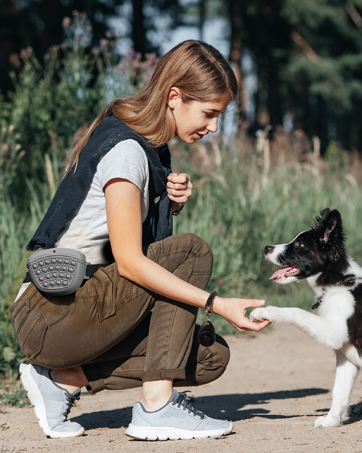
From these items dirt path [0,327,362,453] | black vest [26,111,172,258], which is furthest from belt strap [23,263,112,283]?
dirt path [0,327,362,453]

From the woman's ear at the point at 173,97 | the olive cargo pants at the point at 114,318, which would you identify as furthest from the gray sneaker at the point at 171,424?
the woman's ear at the point at 173,97

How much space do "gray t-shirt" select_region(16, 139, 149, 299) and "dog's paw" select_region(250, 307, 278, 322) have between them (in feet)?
2.44

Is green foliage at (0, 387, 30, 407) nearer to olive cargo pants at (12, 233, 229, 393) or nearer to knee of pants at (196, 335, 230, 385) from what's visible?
olive cargo pants at (12, 233, 229, 393)

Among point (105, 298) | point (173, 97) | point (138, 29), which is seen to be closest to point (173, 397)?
point (105, 298)

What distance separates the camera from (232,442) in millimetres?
2496

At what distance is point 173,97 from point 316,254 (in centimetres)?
138

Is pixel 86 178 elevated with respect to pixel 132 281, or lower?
elevated

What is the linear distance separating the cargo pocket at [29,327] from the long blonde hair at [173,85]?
0.75 meters

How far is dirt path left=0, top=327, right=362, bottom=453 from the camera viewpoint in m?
2.47

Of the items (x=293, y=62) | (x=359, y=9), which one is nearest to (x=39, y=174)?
(x=293, y=62)

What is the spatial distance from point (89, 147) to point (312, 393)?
2.47 m

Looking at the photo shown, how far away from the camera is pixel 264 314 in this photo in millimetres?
2674

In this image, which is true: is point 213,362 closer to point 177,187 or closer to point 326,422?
point 326,422

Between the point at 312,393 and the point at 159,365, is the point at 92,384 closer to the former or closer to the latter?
the point at 159,365
